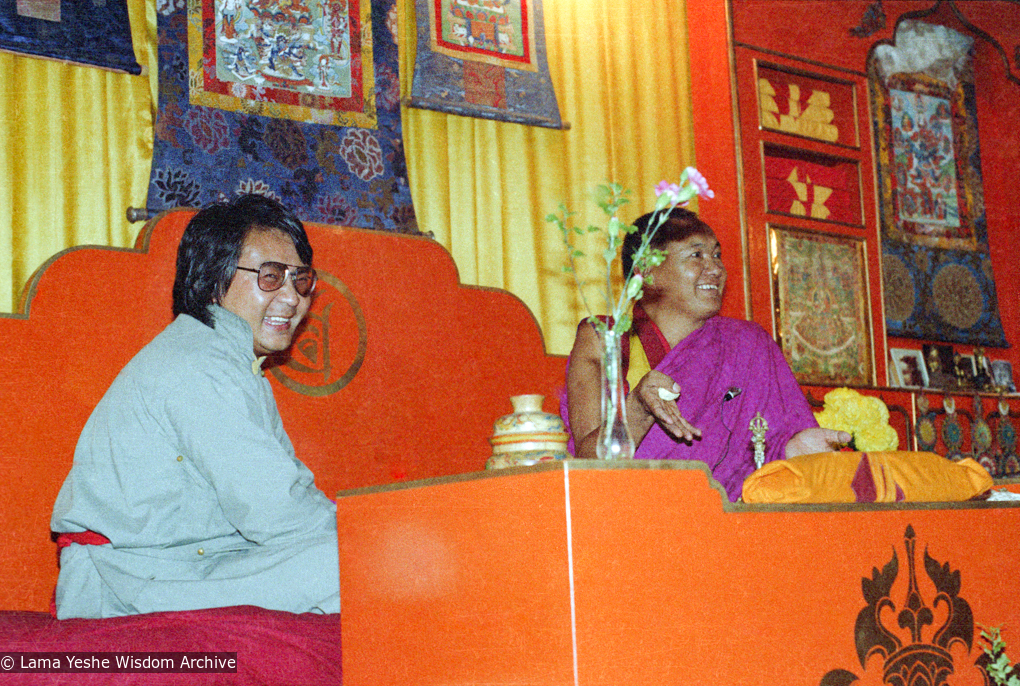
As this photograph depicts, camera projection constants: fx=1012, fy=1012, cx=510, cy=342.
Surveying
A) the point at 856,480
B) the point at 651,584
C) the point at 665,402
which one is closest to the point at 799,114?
the point at 665,402

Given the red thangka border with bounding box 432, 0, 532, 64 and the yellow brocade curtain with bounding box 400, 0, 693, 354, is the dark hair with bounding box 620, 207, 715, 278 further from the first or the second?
the red thangka border with bounding box 432, 0, 532, 64

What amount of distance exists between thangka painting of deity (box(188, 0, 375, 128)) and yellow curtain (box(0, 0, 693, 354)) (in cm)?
15

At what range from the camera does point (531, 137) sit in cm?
350

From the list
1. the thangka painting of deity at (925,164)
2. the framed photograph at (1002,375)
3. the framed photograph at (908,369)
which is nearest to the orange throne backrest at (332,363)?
the framed photograph at (908,369)

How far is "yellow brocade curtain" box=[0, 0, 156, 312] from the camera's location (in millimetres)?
2686

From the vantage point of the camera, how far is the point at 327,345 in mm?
2900

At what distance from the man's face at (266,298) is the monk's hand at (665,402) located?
0.88m

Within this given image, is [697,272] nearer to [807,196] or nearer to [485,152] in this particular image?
[485,152]

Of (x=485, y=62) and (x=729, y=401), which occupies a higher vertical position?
(x=485, y=62)

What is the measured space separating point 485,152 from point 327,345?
0.93 m

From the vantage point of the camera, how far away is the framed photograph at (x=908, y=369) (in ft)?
14.2

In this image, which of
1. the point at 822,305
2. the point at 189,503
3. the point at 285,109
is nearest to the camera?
the point at 189,503

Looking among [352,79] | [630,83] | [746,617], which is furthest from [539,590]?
[630,83]

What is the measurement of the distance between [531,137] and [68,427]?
1.78 m
